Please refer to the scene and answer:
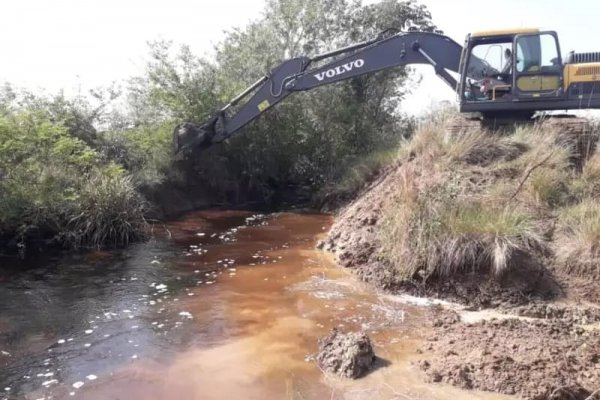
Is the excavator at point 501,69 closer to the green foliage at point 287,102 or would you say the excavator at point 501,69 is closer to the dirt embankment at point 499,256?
the dirt embankment at point 499,256

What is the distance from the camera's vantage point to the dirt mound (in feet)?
14.9

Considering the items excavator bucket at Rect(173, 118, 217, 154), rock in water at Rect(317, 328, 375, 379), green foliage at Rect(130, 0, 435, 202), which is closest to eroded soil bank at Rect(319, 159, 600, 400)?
rock in water at Rect(317, 328, 375, 379)

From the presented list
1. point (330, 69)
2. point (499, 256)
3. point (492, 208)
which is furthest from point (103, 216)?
point (499, 256)

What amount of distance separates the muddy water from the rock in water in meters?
0.11

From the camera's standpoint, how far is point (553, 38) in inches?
400

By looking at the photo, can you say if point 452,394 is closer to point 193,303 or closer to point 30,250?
point 193,303

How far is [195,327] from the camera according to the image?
626cm

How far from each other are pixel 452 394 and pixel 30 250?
7.76 metres

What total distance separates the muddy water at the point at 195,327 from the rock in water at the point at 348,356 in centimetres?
11

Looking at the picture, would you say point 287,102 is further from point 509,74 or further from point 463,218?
point 463,218

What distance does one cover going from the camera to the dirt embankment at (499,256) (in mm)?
4863

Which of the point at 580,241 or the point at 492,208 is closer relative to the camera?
the point at 580,241

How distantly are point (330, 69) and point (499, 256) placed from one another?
7376mm

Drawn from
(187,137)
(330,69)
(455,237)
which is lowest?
(455,237)
